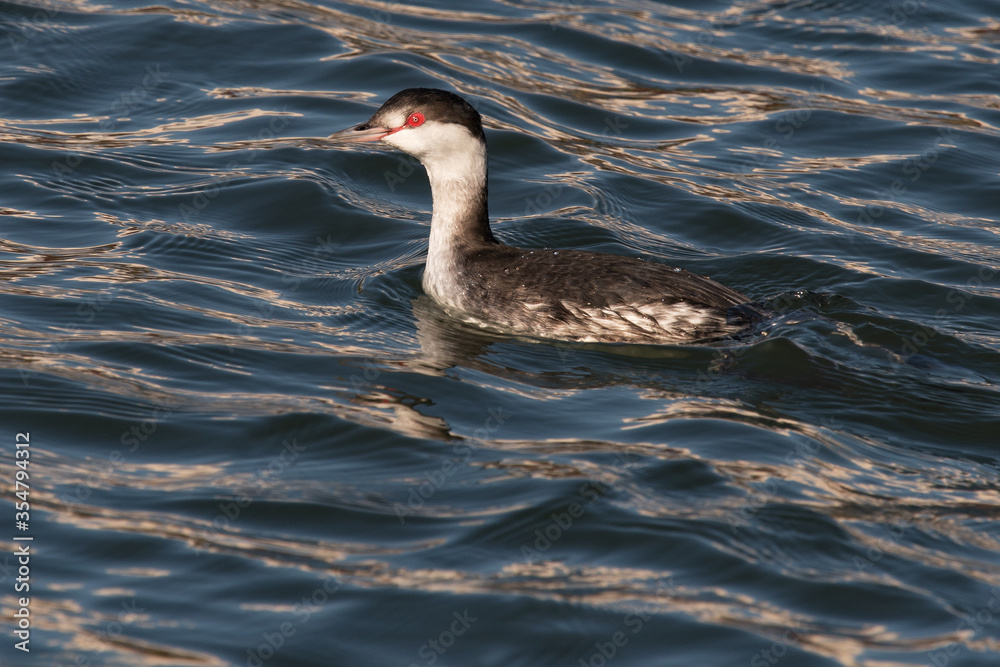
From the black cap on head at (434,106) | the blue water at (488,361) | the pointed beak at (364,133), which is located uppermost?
the black cap on head at (434,106)

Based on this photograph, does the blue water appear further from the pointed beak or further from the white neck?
the pointed beak

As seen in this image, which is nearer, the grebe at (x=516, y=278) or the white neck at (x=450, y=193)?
the grebe at (x=516, y=278)

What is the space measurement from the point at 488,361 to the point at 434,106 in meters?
1.90

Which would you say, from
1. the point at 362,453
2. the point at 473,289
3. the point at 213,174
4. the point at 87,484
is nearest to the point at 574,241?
the point at 473,289

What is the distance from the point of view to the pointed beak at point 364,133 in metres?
9.20

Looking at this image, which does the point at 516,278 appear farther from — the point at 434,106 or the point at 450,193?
the point at 434,106

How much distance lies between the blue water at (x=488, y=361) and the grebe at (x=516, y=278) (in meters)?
0.19

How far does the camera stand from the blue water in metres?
5.82

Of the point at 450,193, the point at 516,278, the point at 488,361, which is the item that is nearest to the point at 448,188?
the point at 450,193

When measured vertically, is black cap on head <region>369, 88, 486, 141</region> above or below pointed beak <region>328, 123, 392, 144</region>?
above

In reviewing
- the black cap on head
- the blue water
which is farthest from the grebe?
the blue water

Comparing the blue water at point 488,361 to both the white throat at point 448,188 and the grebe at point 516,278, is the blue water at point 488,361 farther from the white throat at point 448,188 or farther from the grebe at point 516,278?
the white throat at point 448,188

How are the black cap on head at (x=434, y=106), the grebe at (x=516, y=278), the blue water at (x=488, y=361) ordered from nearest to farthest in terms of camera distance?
the blue water at (x=488, y=361), the grebe at (x=516, y=278), the black cap on head at (x=434, y=106)

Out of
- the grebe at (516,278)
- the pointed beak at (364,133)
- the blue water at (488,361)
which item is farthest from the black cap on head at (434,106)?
the blue water at (488,361)
